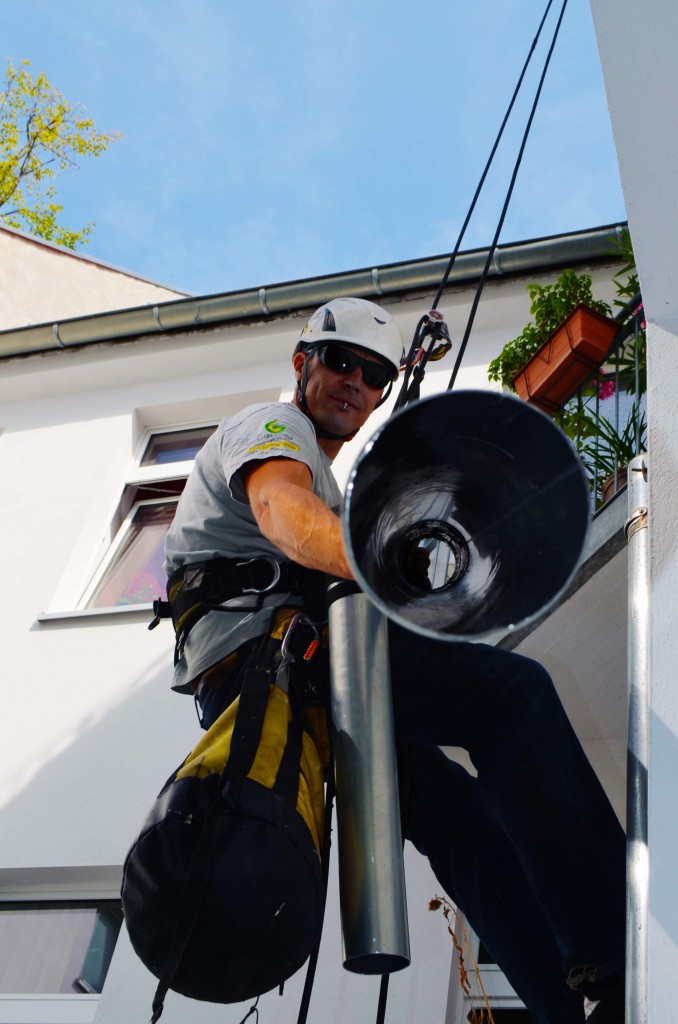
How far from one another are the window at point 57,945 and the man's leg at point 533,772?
2.83 meters

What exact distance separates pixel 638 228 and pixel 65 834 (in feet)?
12.6

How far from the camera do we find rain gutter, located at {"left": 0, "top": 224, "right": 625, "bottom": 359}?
7.13 meters

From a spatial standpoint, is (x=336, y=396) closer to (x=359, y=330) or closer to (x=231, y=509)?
(x=359, y=330)

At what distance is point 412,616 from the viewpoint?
205 cm

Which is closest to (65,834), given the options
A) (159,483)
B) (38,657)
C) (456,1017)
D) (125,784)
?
(125,784)

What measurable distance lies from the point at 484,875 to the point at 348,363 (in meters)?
1.47

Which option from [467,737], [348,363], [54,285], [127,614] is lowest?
[467,737]

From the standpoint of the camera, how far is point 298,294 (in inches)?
306

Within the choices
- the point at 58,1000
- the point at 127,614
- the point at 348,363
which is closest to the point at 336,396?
the point at 348,363

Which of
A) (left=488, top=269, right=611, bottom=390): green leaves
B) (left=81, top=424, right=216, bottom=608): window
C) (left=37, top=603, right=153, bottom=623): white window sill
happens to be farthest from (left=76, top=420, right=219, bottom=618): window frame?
(left=488, top=269, right=611, bottom=390): green leaves

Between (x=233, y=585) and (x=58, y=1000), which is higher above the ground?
(x=233, y=585)

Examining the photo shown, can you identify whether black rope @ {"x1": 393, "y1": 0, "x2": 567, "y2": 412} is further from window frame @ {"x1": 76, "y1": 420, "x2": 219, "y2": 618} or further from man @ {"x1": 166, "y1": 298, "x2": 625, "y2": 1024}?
window frame @ {"x1": 76, "y1": 420, "x2": 219, "y2": 618}

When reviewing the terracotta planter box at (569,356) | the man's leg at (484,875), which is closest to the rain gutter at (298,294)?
the terracotta planter box at (569,356)

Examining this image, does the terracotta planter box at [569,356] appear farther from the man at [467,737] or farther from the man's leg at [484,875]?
the man's leg at [484,875]
